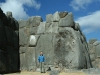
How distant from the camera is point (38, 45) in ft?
42.6

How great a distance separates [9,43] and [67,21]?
3.51 m

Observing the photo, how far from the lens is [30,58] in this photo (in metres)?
13.1

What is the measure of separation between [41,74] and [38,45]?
234 centimetres

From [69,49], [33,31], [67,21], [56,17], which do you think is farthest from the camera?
[33,31]

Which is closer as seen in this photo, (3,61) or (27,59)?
(3,61)

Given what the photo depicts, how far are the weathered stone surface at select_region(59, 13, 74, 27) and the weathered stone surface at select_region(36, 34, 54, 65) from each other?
2.93ft

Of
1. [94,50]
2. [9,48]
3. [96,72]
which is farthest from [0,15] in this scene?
[94,50]

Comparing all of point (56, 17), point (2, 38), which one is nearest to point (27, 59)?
point (2, 38)

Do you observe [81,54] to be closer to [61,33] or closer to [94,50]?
[61,33]

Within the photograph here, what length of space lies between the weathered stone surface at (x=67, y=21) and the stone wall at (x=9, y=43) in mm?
2903

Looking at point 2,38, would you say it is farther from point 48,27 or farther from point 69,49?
point 69,49

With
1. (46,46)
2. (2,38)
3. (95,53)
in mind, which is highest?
(2,38)

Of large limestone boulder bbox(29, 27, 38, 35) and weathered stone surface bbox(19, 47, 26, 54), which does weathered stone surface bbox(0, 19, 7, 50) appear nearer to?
weathered stone surface bbox(19, 47, 26, 54)

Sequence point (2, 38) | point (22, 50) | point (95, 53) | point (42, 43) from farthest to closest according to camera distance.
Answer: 1. point (95, 53)
2. point (22, 50)
3. point (42, 43)
4. point (2, 38)
